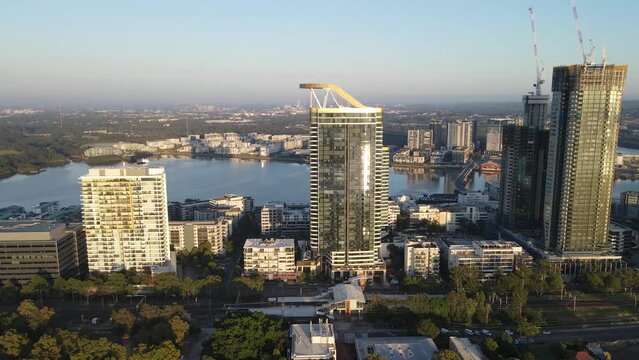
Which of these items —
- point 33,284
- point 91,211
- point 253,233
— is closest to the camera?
point 33,284

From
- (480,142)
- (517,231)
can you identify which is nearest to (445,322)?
(517,231)

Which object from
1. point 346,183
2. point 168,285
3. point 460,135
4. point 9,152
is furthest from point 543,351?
point 9,152

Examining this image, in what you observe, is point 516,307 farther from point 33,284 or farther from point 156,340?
point 33,284

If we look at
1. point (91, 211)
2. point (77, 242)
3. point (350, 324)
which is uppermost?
point (91, 211)

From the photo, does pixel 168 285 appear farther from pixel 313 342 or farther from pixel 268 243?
pixel 313 342

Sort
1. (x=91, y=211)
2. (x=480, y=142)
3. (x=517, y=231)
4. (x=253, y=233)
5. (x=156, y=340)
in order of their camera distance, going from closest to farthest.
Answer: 1. (x=156, y=340)
2. (x=91, y=211)
3. (x=517, y=231)
4. (x=253, y=233)
5. (x=480, y=142)

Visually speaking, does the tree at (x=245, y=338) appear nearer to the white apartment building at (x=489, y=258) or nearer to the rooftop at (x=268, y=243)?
the rooftop at (x=268, y=243)
